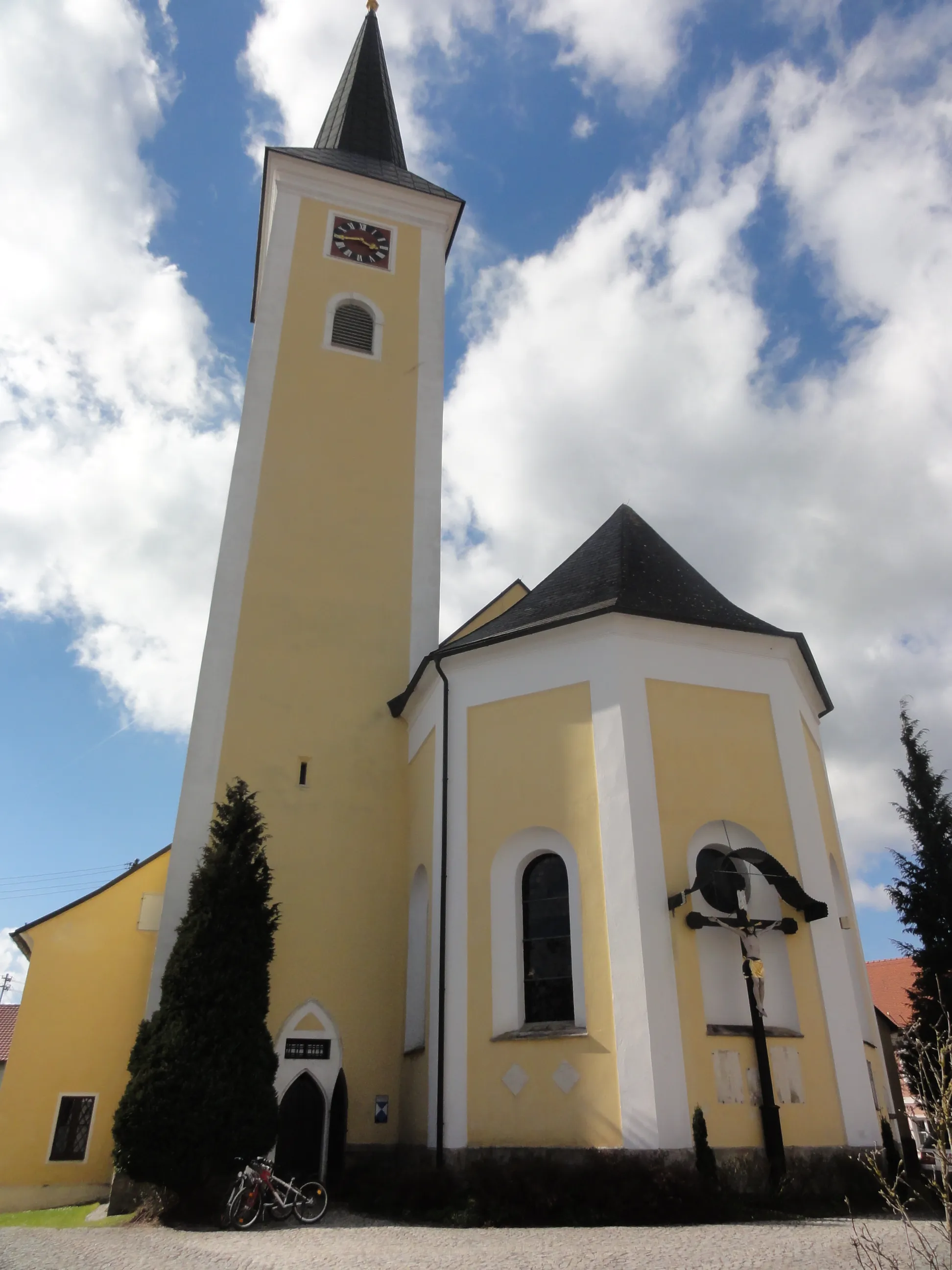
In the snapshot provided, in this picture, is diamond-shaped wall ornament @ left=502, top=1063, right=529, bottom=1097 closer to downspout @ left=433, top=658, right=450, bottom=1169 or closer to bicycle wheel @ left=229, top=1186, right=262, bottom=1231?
downspout @ left=433, top=658, right=450, bottom=1169

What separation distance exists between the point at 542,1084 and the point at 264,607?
8.82 m

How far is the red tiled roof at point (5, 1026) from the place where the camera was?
28703 millimetres

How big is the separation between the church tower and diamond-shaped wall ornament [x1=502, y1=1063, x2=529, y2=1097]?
3.14 meters

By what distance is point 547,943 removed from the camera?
11.1 metres

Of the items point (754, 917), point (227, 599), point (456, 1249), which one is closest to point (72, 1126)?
point (227, 599)

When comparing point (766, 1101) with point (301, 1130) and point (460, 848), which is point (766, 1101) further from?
point (301, 1130)

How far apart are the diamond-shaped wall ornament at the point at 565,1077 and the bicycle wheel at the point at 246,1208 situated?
3229 millimetres

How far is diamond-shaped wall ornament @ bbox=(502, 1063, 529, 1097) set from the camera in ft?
33.8

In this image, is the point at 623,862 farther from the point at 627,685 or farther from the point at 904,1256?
the point at 904,1256

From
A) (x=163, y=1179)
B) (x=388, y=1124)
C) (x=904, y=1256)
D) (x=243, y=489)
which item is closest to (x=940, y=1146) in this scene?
(x=904, y=1256)

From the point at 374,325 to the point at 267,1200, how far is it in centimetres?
1561

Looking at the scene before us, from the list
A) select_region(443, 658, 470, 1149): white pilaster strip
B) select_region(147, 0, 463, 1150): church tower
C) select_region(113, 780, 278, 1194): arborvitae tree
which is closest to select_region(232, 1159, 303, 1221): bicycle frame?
select_region(113, 780, 278, 1194): arborvitae tree

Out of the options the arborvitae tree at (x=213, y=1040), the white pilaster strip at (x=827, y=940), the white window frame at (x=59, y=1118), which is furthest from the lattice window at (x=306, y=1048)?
the white pilaster strip at (x=827, y=940)

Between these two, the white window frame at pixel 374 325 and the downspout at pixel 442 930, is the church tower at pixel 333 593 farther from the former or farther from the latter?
the downspout at pixel 442 930
